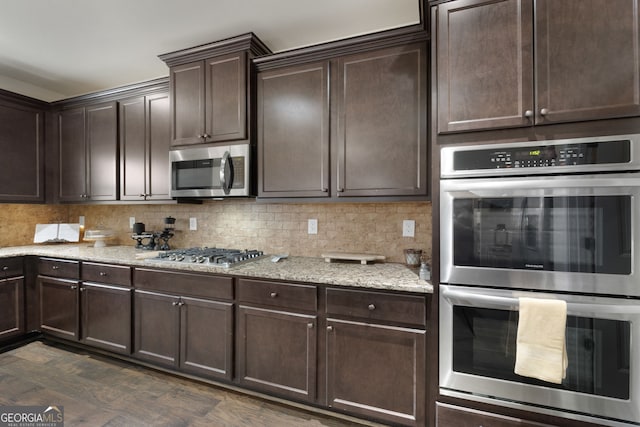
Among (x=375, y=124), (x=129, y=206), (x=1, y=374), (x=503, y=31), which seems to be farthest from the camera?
(x=129, y=206)

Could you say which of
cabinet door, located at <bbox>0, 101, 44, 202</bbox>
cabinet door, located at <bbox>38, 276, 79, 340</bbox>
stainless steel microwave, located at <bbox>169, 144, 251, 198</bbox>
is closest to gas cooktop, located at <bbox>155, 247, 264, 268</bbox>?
stainless steel microwave, located at <bbox>169, 144, 251, 198</bbox>

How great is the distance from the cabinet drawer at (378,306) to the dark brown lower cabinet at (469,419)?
444 millimetres

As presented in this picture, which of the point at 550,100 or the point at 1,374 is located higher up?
the point at 550,100

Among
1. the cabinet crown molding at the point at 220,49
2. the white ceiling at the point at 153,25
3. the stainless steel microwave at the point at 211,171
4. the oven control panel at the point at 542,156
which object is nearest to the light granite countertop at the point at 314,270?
the stainless steel microwave at the point at 211,171

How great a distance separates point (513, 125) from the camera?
145 cm

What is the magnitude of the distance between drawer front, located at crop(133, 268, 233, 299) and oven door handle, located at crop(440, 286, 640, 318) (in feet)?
4.56

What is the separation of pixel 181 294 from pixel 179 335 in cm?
31

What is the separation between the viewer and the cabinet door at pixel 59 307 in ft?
8.87

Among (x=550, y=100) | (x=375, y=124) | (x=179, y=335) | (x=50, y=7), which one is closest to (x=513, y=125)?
(x=550, y=100)

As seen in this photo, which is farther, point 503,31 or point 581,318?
point 503,31

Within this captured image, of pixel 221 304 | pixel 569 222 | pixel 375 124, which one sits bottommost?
pixel 221 304

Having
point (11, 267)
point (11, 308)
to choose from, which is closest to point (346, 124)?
point (11, 267)

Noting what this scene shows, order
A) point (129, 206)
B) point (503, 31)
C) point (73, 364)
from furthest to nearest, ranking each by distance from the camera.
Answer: point (129, 206) → point (73, 364) → point (503, 31)

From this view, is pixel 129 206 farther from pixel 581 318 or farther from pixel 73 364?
pixel 581 318
